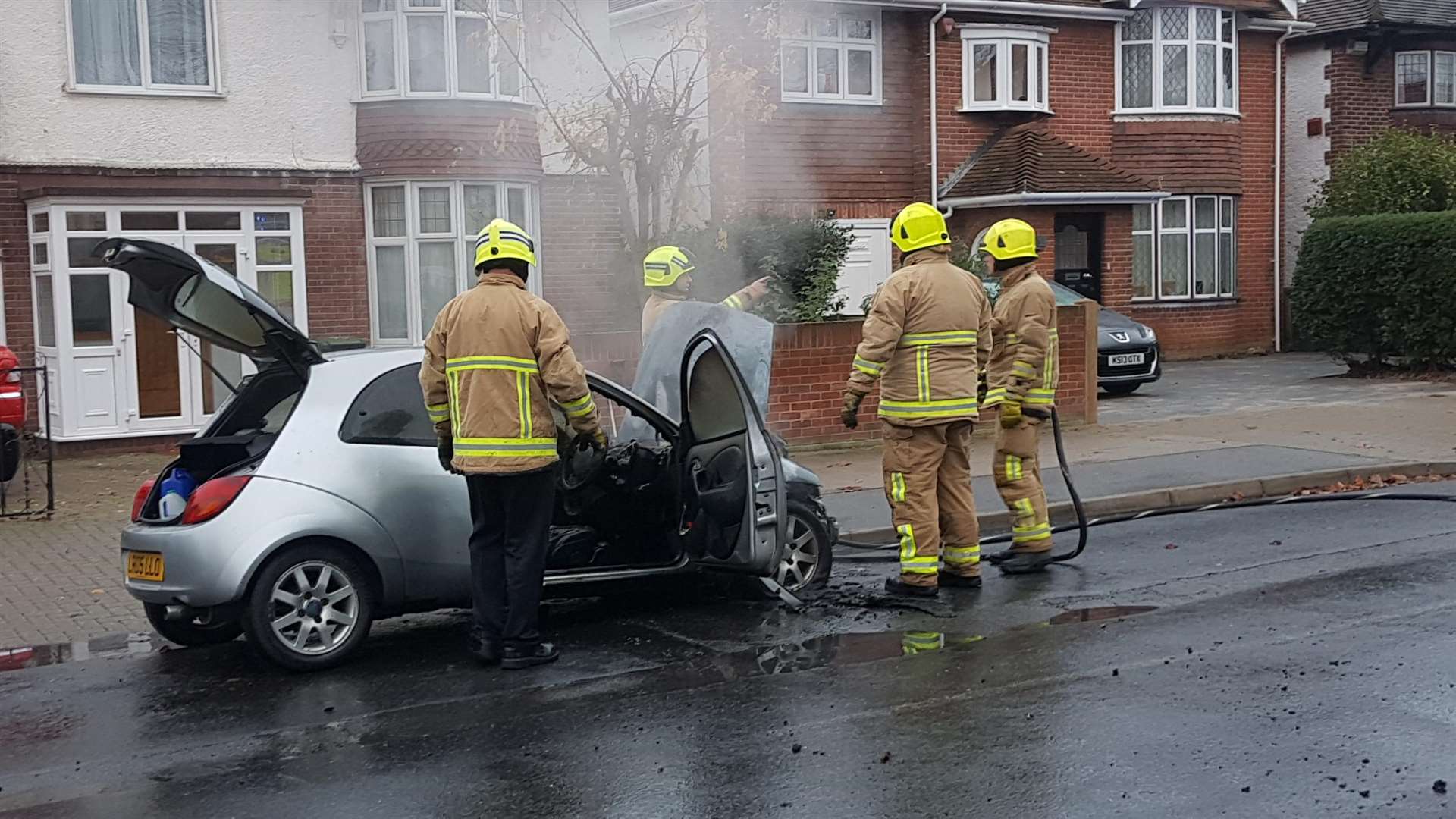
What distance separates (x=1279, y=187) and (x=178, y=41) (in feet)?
57.2

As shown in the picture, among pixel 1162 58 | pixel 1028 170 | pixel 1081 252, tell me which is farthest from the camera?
pixel 1162 58

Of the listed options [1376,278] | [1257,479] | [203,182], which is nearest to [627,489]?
[1257,479]

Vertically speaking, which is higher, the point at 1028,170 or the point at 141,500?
the point at 1028,170

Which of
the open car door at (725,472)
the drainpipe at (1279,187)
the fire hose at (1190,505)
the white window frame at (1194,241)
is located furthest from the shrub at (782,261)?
the drainpipe at (1279,187)

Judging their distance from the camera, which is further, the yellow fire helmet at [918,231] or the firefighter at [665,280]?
the firefighter at [665,280]

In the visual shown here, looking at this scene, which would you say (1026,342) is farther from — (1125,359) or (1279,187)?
(1279,187)

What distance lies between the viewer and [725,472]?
6672 mm

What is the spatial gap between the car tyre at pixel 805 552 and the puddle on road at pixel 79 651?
9.87 feet

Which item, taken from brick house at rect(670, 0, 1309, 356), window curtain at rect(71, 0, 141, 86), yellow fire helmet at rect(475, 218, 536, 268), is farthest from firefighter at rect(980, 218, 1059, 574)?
brick house at rect(670, 0, 1309, 356)

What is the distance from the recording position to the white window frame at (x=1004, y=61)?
21344 mm

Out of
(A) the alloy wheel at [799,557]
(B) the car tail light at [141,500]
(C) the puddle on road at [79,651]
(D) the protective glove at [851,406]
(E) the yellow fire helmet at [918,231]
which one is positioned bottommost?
(C) the puddle on road at [79,651]

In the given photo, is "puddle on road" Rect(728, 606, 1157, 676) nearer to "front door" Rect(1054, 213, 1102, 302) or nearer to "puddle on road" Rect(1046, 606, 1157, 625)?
"puddle on road" Rect(1046, 606, 1157, 625)

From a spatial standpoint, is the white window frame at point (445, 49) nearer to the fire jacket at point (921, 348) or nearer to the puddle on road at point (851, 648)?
the fire jacket at point (921, 348)

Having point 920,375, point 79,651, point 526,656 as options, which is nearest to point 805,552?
point 920,375
